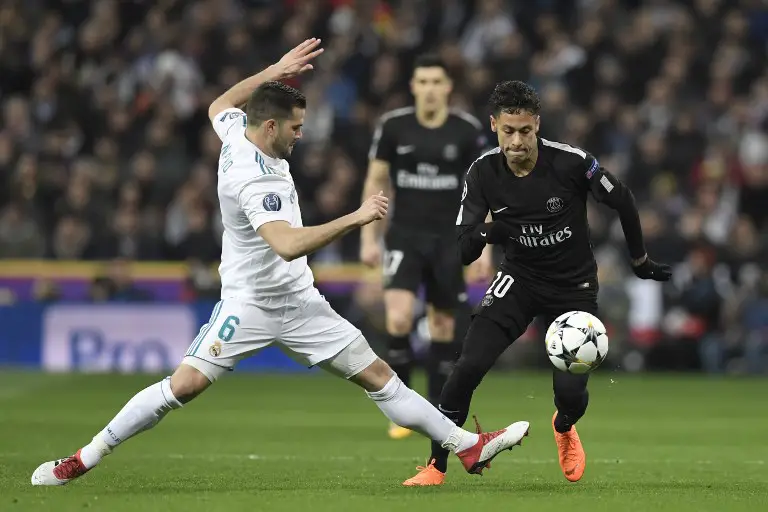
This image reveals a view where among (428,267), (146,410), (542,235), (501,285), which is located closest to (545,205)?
(542,235)

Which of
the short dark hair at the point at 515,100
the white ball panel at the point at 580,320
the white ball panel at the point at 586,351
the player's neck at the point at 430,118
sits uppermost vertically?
the short dark hair at the point at 515,100

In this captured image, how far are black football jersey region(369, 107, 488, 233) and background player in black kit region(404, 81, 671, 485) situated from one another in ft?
9.77

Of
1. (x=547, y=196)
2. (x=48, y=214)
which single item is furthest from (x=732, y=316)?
(x=547, y=196)

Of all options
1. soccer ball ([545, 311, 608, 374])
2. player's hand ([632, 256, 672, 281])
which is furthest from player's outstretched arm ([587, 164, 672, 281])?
soccer ball ([545, 311, 608, 374])

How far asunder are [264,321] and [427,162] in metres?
3.99

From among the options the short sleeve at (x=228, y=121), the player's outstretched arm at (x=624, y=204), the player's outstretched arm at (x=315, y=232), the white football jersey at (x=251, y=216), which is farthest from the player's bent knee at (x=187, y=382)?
the player's outstretched arm at (x=624, y=204)

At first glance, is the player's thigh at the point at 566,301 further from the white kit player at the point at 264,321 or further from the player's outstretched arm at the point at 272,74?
the player's outstretched arm at the point at 272,74

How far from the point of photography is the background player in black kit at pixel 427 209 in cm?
1130

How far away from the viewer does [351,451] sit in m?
10.2

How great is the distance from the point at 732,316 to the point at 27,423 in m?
9.09

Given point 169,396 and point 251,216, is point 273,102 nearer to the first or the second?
point 251,216

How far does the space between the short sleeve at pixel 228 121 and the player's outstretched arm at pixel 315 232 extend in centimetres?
89

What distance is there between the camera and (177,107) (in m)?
20.1

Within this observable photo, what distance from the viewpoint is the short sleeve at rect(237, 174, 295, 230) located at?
24.1ft
